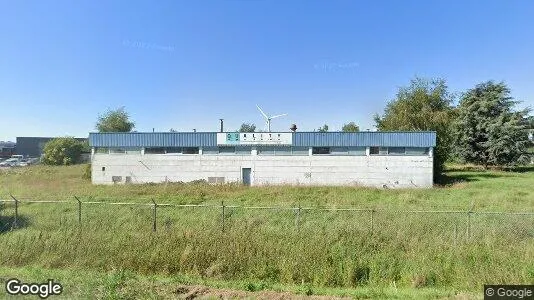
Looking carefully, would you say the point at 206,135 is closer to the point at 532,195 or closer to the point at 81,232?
the point at 81,232

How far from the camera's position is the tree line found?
1756 inches

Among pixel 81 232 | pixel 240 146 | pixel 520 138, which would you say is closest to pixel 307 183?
pixel 240 146

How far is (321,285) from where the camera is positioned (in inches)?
303

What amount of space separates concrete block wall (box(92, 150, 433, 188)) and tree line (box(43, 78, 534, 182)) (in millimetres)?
17551

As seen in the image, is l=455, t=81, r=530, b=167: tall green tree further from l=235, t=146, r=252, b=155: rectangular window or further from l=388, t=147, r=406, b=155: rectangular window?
l=235, t=146, r=252, b=155: rectangular window

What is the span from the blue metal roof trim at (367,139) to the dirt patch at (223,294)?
24.2 metres

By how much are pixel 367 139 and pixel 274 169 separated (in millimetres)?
8393

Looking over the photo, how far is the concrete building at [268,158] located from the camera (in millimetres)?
29891

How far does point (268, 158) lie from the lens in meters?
30.9

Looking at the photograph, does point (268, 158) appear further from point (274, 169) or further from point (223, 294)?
point (223, 294)

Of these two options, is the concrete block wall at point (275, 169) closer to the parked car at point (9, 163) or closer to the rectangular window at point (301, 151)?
the rectangular window at point (301, 151)

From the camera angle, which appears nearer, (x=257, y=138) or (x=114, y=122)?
(x=257, y=138)

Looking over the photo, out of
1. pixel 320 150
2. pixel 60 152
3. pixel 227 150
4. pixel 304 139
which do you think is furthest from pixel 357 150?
pixel 60 152

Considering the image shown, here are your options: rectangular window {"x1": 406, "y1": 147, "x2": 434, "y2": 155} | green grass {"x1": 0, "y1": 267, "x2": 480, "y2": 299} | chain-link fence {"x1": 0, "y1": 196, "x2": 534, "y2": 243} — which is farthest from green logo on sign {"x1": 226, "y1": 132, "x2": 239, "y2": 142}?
green grass {"x1": 0, "y1": 267, "x2": 480, "y2": 299}
